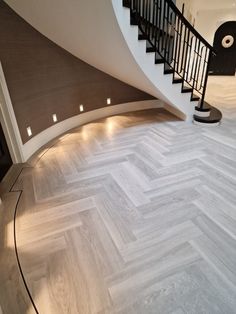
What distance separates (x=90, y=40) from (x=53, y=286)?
2790 mm

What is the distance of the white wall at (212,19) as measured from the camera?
782cm

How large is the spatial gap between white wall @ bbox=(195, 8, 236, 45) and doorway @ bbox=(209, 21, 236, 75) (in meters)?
0.50

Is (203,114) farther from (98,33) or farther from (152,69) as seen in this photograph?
(98,33)

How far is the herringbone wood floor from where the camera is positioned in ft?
4.26

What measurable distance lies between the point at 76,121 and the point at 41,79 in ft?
3.41

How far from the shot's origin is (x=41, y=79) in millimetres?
3160

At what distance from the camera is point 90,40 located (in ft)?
9.12

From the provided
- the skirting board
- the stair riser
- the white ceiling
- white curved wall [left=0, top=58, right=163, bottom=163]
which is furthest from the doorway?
the stair riser

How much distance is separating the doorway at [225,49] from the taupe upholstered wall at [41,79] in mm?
6849

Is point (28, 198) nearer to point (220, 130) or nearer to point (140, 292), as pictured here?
point (140, 292)

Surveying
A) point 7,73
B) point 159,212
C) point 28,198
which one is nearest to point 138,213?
point 159,212

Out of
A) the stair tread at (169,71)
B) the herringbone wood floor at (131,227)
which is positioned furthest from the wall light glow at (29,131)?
the stair tread at (169,71)

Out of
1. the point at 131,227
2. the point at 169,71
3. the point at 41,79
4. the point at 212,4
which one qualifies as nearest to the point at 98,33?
the point at 41,79

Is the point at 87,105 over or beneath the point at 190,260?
over
